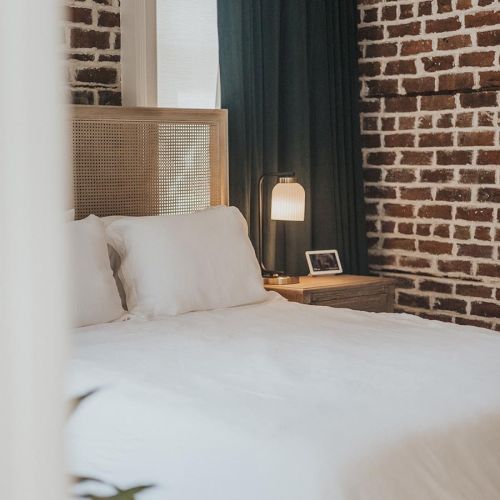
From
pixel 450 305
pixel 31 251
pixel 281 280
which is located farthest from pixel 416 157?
pixel 31 251

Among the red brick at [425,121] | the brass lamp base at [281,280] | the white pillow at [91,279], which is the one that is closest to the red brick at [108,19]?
Answer: the white pillow at [91,279]

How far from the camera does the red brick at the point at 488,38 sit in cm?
418

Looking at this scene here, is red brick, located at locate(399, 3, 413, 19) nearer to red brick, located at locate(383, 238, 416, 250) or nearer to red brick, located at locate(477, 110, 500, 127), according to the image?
red brick, located at locate(477, 110, 500, 127)

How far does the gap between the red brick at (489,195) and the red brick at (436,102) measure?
1.38 ft

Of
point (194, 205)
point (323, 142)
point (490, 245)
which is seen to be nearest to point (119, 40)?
point (194, 205)

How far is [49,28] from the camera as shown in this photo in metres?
0.46

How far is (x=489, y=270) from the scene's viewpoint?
4285mm

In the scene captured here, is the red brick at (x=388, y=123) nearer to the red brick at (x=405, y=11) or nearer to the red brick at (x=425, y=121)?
the red brick at (x=425, y=121)

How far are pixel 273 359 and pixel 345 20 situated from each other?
2.50 meters

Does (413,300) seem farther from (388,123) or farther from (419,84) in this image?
(419,84)

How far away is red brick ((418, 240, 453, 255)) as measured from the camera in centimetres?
443

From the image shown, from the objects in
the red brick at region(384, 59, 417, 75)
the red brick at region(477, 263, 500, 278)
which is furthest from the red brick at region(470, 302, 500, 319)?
the red brick at region(384, 59, 417, 75)

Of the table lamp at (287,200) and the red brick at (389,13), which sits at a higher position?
the red brick at (389,13)

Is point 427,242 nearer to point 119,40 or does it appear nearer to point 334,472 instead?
point 119,40
